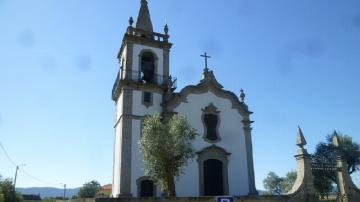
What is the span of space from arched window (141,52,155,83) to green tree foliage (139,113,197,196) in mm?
6570

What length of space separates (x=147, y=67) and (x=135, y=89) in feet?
8.81

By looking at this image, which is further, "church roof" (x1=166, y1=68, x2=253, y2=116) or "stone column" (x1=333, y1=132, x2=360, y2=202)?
"church roof" (x1=166, y1=68, x2=253, y2=116)

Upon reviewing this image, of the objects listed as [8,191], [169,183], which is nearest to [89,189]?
[8,191]

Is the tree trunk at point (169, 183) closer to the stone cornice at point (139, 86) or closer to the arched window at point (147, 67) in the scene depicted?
the stone cornice at point (139, 86)

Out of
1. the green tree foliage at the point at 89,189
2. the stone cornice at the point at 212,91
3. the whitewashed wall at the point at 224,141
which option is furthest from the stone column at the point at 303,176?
the green tree foliage at the point at 89,189

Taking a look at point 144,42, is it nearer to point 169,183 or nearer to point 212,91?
point 212,91

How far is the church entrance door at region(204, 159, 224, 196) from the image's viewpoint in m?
21.8

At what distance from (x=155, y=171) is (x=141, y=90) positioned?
22.5ft

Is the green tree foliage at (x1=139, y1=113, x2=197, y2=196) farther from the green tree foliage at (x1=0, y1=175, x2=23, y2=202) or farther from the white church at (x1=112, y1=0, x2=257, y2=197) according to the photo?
the green tree foliage at (x1=0, y1=175, x2=23, y2=202)

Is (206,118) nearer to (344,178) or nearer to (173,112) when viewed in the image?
(173,112)

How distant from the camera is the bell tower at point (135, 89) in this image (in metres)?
20.6

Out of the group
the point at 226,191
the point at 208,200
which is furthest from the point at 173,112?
the point at 208,200

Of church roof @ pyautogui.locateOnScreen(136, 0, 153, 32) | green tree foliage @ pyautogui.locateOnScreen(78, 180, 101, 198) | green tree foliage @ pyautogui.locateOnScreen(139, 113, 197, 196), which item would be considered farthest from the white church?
green tree foliage @ pyautogui.locateOnScreen(78, 180, 101, 198)

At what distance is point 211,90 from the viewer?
79.2 feet
